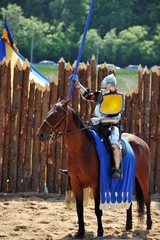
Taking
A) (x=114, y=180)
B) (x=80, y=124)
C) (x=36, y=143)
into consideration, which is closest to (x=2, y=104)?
(x=36, y=143)

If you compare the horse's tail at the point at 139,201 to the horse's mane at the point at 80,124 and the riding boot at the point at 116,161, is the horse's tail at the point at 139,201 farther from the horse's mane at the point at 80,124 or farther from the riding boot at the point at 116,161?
the horse's mane at the point at 80,124

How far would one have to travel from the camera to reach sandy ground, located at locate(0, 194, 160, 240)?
8.23 m

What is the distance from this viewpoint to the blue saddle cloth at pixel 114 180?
8.07 meters

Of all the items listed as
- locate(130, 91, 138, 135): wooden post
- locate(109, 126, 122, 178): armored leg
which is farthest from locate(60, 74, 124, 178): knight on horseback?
locate(130, 91, 138, 135): wooden post

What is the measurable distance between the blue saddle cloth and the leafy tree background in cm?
5476

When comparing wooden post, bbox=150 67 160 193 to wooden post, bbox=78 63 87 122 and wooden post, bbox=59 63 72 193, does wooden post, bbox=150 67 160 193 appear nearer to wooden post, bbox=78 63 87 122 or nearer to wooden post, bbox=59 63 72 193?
wooden post, bbox=78 63 87 122

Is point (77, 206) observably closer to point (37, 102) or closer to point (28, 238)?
point (28, 238)

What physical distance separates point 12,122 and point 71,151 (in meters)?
2.83

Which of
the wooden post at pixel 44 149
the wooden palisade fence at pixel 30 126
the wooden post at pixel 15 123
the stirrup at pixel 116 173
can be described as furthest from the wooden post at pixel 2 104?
the stirrup at pixel 116 173

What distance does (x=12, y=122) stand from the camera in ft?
35.1

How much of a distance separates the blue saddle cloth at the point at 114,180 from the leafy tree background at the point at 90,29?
54.8 metres

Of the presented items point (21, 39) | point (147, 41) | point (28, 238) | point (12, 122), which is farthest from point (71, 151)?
point (147, 41)

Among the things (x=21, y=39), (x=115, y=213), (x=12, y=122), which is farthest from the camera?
(x=21, y=39)

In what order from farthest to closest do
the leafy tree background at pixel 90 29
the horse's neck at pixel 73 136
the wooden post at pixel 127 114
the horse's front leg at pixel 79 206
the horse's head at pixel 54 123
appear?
1. the leafy tree background at pixel 90 29
2. the wooden post at pixel 127 114
3. the horse's front leg at pixel 79 206
4. the horse's neck at pixel 73 136
5. the horse's head at pixel 54 123
